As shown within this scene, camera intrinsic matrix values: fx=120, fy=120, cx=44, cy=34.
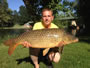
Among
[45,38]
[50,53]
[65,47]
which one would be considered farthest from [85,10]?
[45,38]

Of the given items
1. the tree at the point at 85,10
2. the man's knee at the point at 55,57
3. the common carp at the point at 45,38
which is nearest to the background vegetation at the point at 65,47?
the tree at the point at 85,10

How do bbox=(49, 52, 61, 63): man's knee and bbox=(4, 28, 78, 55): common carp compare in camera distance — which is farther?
bbox=(49, 52, 61, 63): man's knee

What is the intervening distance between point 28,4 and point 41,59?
6113mm

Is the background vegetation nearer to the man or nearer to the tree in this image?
the tree

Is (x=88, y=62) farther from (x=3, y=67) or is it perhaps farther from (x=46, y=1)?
(x=46, y=1)

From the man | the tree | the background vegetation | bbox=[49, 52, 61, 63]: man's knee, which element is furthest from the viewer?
the tree

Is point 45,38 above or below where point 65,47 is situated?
above

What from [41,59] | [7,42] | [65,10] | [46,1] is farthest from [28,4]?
[7,42]

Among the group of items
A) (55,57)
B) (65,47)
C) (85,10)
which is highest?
(55,57)

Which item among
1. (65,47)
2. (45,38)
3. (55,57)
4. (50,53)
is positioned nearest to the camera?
(45,38)

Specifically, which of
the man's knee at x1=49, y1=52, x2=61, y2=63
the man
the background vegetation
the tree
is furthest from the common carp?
the tree

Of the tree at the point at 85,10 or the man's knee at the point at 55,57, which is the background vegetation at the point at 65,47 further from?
the man's knee at the point at 55,57

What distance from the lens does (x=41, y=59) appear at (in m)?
4.16

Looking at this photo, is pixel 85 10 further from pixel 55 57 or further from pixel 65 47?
pixel 55 57
